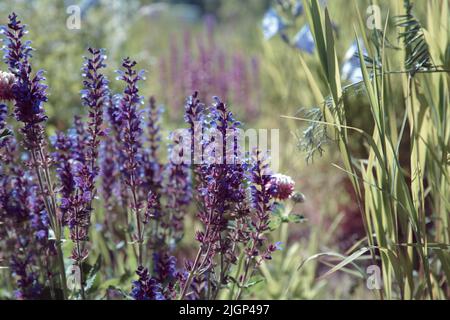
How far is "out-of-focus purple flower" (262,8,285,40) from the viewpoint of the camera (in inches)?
124

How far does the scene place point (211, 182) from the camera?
141 cm

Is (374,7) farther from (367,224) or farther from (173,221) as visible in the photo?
(173,221)

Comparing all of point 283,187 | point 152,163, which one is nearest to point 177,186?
point 152,163

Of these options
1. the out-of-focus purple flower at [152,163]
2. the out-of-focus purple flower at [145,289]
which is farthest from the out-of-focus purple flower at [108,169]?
the out-of-focus purple flower at [145,289]

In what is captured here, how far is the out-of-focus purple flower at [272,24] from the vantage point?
10.3 ft

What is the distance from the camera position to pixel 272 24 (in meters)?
3.21

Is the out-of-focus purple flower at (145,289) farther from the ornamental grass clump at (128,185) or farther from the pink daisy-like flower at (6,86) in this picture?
the pink daisy-like flower at (6,86)

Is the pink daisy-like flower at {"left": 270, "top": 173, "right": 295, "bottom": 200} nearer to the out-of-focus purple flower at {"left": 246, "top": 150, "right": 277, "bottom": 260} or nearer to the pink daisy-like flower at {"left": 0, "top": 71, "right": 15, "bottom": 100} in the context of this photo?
the out-of-focus purple flower at {"left": 246, "top": 150, "right": 277, "bottom": 260}

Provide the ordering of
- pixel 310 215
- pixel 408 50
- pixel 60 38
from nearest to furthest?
pixel 408 50 → pixel 310 215 → pixel 60 38

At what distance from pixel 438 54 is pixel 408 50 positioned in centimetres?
16

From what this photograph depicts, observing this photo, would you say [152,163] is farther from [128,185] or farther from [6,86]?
[6,86]

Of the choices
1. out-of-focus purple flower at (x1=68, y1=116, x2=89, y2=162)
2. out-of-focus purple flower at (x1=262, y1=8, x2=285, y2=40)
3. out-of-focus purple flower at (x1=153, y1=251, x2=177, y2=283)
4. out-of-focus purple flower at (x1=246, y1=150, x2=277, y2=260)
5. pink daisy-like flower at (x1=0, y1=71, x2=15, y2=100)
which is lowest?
out-of-focus purple flower at (x1=153, y1=251, x2=177, y2=283)

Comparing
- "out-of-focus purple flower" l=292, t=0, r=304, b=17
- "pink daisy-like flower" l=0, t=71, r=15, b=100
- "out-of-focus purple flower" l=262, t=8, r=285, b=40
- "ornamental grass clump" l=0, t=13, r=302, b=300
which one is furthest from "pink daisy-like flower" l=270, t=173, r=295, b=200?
"out-of-focus purple flower" l=262, t=8, r=285, b=40
